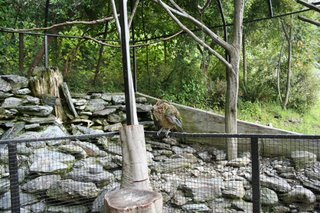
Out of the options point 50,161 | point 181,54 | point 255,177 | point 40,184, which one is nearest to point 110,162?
point 50,161

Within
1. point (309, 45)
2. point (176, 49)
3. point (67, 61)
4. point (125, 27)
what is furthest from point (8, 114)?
point (309, 45)

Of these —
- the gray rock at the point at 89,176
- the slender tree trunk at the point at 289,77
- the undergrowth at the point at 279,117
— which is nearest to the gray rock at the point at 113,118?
the gray rock at the point at 89,176

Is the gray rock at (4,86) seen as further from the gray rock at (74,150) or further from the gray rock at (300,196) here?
the gray rock at (300,196)

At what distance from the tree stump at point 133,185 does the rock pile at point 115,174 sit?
1.18m

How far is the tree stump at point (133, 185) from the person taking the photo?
4.76ft

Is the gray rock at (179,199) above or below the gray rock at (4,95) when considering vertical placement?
below

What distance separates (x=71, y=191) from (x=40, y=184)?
13.0 inches

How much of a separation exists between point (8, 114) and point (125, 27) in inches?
112

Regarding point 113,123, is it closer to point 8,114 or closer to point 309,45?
point 8,114

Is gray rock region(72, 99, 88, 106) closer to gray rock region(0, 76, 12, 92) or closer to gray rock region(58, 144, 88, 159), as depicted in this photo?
gray rock region(0, 76, 12, 92)

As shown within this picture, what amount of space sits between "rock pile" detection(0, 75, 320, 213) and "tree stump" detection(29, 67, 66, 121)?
16 centimetres

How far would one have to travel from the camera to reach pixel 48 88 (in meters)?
4.44

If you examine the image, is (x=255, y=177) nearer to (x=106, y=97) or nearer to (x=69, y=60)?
(x=106, y=97)

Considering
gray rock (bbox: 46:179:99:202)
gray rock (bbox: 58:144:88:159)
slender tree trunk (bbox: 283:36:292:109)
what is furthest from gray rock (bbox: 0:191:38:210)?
slender tree trunk (bbox: 283:36:292:109)
